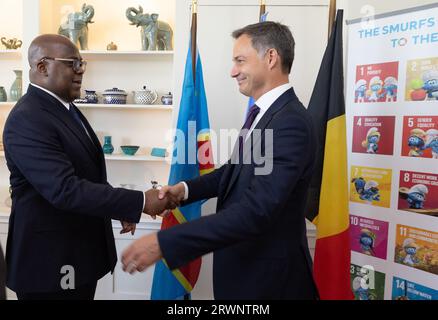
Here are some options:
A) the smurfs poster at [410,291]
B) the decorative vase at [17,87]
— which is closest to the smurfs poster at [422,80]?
the smurfs poster at [410,291]

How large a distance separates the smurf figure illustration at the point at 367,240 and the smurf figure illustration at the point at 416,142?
0.57 m

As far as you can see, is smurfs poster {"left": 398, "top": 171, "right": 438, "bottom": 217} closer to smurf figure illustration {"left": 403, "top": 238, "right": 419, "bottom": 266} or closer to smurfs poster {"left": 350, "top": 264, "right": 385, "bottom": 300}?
smurf figure illustration {"left": 403, "top": 238, "right": 419, "bottom": 266}

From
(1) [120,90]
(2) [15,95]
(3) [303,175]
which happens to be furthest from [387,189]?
(2) [15,95]

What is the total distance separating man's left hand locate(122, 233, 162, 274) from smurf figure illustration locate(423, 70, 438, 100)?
70.8 inches

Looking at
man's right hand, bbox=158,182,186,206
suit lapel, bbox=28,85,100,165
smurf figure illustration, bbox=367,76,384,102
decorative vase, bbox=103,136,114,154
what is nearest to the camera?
suit lapel, bbox=28,85,100,165

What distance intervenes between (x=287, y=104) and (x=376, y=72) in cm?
129

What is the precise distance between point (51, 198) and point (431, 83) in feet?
6.75

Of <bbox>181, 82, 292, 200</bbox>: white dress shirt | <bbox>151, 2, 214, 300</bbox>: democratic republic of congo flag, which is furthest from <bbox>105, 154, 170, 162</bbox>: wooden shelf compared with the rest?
<bbox>181, 82, 292, 200</bbox>: white dress shirt

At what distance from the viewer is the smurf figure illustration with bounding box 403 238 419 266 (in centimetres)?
234

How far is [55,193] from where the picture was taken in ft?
5.16

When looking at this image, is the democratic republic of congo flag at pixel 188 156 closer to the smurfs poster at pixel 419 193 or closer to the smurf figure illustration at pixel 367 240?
the smurf figure illustration at pixel 367 240

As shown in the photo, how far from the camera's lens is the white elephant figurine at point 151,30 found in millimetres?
3095

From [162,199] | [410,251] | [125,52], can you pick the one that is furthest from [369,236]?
[125,52]
